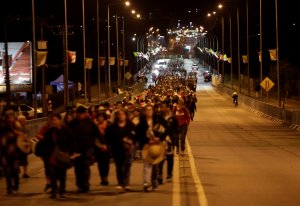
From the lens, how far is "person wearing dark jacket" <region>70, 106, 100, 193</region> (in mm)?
14523

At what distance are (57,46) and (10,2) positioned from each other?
72.3 feet

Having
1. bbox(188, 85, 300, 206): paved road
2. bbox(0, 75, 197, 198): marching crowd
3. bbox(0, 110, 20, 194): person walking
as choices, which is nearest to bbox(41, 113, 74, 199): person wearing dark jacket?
bbox(0, 75, 197, 198): marching crowd

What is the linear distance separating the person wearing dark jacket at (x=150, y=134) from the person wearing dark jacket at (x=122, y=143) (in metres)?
0.35

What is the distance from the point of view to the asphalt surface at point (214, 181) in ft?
45.0

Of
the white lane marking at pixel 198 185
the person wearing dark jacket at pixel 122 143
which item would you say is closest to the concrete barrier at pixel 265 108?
the white lane marking at pixel 198 185

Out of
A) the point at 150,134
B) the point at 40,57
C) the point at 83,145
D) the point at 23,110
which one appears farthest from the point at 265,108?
the point at 83,145

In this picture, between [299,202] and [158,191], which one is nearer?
[299,202]

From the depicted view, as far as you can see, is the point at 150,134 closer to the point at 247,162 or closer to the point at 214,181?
the point at 214,181

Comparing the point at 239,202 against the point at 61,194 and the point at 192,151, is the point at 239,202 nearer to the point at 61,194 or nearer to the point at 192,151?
the point at 61,194

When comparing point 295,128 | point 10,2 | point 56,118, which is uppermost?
point 10,2

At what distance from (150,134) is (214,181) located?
101 inches

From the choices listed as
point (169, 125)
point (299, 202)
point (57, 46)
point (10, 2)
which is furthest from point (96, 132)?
point (57, 46)

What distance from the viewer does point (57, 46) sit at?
116m

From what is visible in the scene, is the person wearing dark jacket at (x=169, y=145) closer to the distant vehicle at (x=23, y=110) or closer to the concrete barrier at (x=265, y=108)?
the distant vehicle at (x=23, y=110)
